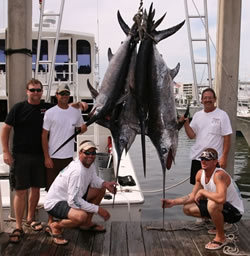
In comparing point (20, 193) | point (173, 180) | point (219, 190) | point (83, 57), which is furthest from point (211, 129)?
point (173, 180)

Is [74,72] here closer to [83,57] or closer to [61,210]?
[83,57]

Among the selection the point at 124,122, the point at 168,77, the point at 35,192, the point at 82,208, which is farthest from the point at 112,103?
the point at 35,192

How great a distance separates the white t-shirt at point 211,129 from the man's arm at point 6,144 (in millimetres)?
1618

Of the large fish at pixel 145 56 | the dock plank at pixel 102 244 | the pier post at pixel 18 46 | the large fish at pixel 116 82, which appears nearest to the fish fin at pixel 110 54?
the large fish at pixel 116 82

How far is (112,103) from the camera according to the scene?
2697mm

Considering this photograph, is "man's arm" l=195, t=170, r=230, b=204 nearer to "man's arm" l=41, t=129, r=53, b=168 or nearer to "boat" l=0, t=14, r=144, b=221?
"man's arm" l=41, t=129, r=53, b=168

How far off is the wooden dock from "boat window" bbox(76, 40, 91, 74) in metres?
5.84

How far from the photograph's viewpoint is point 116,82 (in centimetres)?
270

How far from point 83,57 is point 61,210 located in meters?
6.39

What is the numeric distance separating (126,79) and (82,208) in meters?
1.08

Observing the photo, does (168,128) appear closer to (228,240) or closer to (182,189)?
(228,240)

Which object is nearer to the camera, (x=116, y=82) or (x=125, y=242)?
(x=116, y=82)

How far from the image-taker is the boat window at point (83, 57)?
350 inches

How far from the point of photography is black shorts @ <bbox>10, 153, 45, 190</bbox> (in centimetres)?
321
